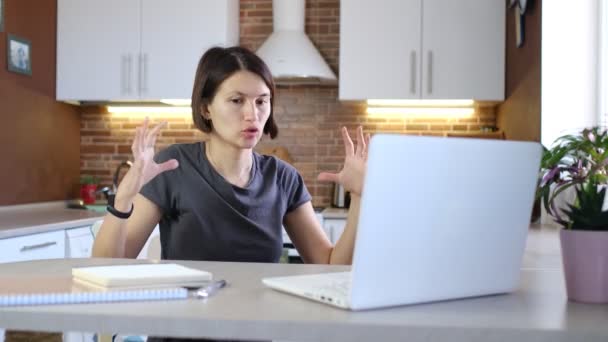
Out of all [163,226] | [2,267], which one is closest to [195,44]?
[163,226]

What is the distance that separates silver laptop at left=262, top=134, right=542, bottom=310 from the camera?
1.05 metres

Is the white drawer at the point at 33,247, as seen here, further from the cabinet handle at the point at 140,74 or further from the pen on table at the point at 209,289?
the pen on table at the point at 209,289

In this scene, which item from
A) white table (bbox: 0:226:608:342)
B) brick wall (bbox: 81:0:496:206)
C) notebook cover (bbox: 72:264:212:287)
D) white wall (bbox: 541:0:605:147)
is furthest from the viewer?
brick wall (bbox: 81:0:496:206)

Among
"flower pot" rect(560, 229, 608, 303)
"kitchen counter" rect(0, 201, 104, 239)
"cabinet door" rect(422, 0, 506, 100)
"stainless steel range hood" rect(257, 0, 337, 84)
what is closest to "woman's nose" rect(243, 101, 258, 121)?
"flower pot" rect(560, 229, 608, 303)

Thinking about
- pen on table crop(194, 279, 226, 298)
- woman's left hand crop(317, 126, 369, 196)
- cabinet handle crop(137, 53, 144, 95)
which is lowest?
pen on table crop(194, 279, 226, 298)

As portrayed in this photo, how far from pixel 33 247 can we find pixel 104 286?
7.34 feet

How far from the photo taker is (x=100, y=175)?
5.22 m

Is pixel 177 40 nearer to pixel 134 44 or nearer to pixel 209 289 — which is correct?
pixel 134 44

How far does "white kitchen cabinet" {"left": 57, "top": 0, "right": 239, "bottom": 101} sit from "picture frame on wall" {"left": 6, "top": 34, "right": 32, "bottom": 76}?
1.26ft

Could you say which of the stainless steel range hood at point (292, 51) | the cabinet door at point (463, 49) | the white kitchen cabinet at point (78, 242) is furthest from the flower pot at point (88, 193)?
the cabinet door at point (463, 49)

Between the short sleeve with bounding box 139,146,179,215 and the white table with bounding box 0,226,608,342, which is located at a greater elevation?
the short sleeve with bounding box 139,146,179,215

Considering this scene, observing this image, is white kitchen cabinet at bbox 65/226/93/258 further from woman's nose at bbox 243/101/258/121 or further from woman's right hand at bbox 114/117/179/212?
woman's right hand at bbox 114/117/179/212

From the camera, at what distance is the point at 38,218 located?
371cm

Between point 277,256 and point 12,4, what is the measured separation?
9.55 feet
